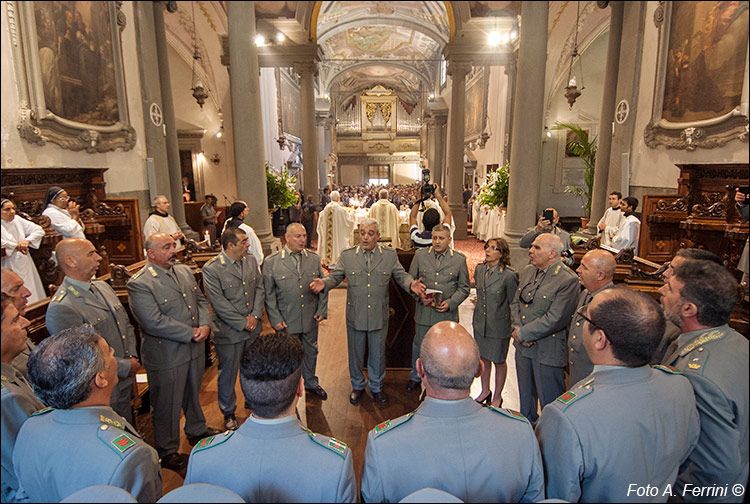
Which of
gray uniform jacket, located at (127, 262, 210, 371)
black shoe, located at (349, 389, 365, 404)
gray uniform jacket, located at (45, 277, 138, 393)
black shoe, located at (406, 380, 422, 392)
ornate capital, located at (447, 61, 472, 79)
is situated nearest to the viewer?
gray uniform jacket, located at (45, 277, 138, 393)

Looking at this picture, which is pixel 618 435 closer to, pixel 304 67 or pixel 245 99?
pixel 245 99

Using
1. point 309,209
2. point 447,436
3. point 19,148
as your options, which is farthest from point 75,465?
point 309,209

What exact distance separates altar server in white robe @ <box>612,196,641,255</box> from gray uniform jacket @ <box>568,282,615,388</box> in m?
3.39

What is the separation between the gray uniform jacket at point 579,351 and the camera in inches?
90.8

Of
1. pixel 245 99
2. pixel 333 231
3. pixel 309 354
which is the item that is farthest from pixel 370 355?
pixel 333 231

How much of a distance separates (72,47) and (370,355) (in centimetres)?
274

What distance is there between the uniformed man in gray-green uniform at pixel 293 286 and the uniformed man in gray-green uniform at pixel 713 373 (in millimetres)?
2406

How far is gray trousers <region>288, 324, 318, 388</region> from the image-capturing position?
3.31 meters

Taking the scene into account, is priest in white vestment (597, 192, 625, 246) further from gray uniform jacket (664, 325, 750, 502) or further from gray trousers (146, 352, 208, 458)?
gray trousers (146, 352, 208, 458)

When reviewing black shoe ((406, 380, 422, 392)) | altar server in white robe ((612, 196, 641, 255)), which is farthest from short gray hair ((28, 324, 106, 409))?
altar server in white robe ((612, 196, 641, 255))

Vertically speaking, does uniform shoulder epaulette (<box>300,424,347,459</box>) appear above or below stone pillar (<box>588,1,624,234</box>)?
below

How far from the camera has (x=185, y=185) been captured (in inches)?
434

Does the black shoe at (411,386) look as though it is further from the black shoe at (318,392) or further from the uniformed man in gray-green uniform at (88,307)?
the uniformed man in gray-green uniform at (88,307)

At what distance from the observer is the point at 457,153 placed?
11.6 metres
